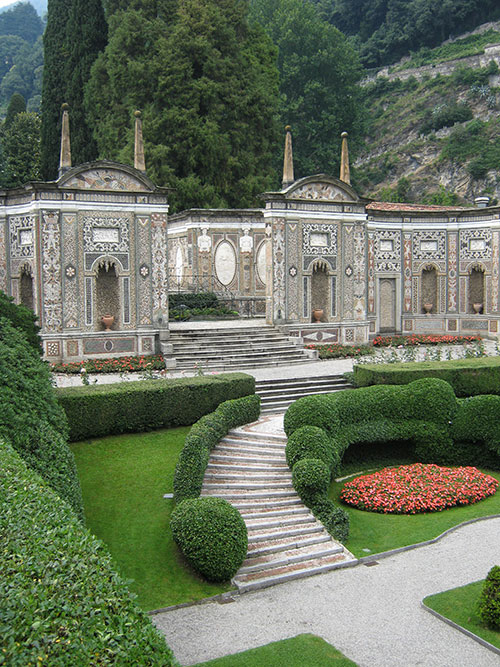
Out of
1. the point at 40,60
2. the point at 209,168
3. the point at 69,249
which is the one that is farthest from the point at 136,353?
the point at 40,60

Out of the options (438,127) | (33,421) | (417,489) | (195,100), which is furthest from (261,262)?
(438,127)

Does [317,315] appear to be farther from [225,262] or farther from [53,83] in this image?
[53,83]

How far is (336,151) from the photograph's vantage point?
172 ft

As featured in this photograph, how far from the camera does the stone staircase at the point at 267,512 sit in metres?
11.8

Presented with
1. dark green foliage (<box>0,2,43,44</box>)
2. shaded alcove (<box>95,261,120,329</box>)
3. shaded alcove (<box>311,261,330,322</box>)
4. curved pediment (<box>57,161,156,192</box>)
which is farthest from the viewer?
dark green foliage (<box>0,2,43,44</box>)

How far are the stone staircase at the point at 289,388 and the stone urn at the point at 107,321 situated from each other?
6.27 metres

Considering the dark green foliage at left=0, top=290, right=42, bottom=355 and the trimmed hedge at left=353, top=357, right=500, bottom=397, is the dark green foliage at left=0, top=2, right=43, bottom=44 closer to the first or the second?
the trimmed hedge at left=353, top=357, right=500, bottom=397

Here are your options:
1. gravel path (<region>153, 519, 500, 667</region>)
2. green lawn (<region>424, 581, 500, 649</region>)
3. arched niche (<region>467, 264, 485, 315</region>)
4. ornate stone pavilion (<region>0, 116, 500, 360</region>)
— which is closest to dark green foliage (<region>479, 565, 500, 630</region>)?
green lawn (<region>424, 581, 500, 649</region>)

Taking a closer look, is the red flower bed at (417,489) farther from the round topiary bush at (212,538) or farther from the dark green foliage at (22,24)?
the dark green foliage at (22,24)

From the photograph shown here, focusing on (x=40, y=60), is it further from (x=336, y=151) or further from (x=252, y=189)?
(x=252, y=189)

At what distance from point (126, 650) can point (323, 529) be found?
26.8ft

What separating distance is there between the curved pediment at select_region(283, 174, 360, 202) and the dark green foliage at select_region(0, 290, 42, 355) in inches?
523

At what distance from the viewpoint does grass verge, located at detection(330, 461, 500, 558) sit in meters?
12.8

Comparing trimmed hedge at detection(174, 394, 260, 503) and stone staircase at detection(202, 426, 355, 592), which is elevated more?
trimmed hedge at detection(174, 394, 260, 503)
